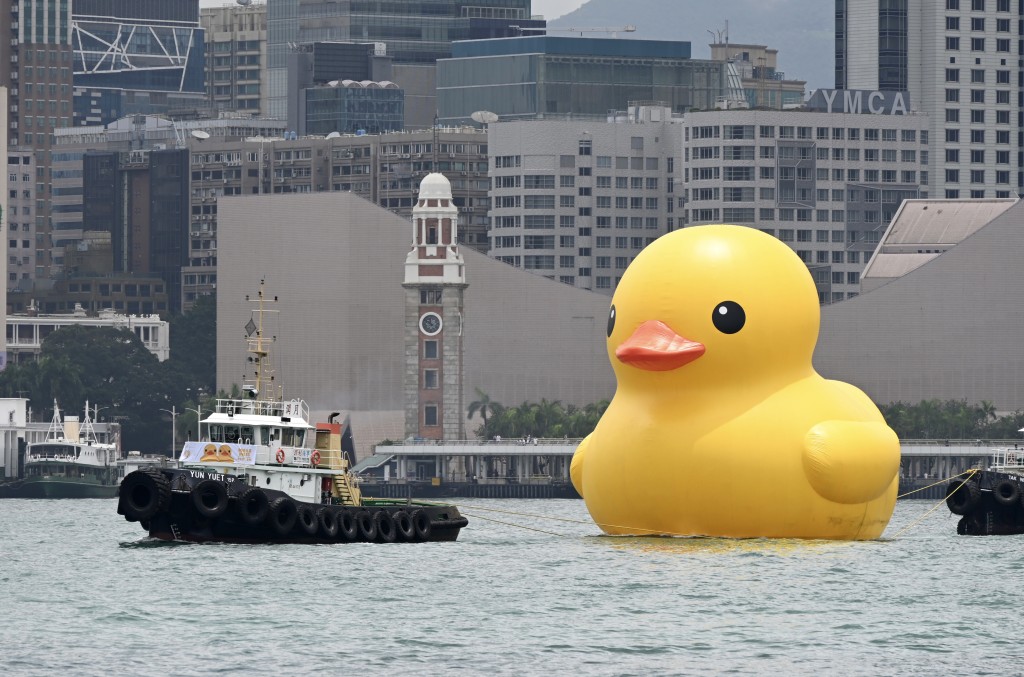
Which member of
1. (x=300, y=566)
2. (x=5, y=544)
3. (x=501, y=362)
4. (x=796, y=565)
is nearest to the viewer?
(x=796, y=565)

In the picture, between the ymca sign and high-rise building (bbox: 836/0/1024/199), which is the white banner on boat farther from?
high-rise building (bbox: 836/0/1024/199)

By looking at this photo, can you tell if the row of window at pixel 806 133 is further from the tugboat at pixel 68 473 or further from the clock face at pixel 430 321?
the tugboat at pixel 68 473

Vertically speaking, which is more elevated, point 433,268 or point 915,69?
point 915,69

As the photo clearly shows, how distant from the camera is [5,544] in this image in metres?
82.3

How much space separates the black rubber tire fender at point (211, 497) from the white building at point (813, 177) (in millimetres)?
118259

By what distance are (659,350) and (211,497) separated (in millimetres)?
13678

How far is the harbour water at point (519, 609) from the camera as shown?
160ft

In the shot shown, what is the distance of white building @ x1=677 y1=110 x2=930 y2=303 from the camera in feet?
618

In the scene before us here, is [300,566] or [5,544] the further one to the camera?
[5,544]

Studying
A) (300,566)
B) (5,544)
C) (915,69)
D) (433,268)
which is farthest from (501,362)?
(300,566)

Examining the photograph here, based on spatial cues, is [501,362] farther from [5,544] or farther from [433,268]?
[5,544]

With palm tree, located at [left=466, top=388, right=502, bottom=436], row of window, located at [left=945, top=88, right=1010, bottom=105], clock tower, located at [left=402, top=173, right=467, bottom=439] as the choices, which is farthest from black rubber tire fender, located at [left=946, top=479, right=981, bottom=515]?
row of window, located at [left=945, top=88, right=1010, bottom=105]

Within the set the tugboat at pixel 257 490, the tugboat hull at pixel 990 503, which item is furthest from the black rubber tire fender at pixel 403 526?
the tugboat hull at pixel 990 503

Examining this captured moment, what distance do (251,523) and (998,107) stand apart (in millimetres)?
134330
